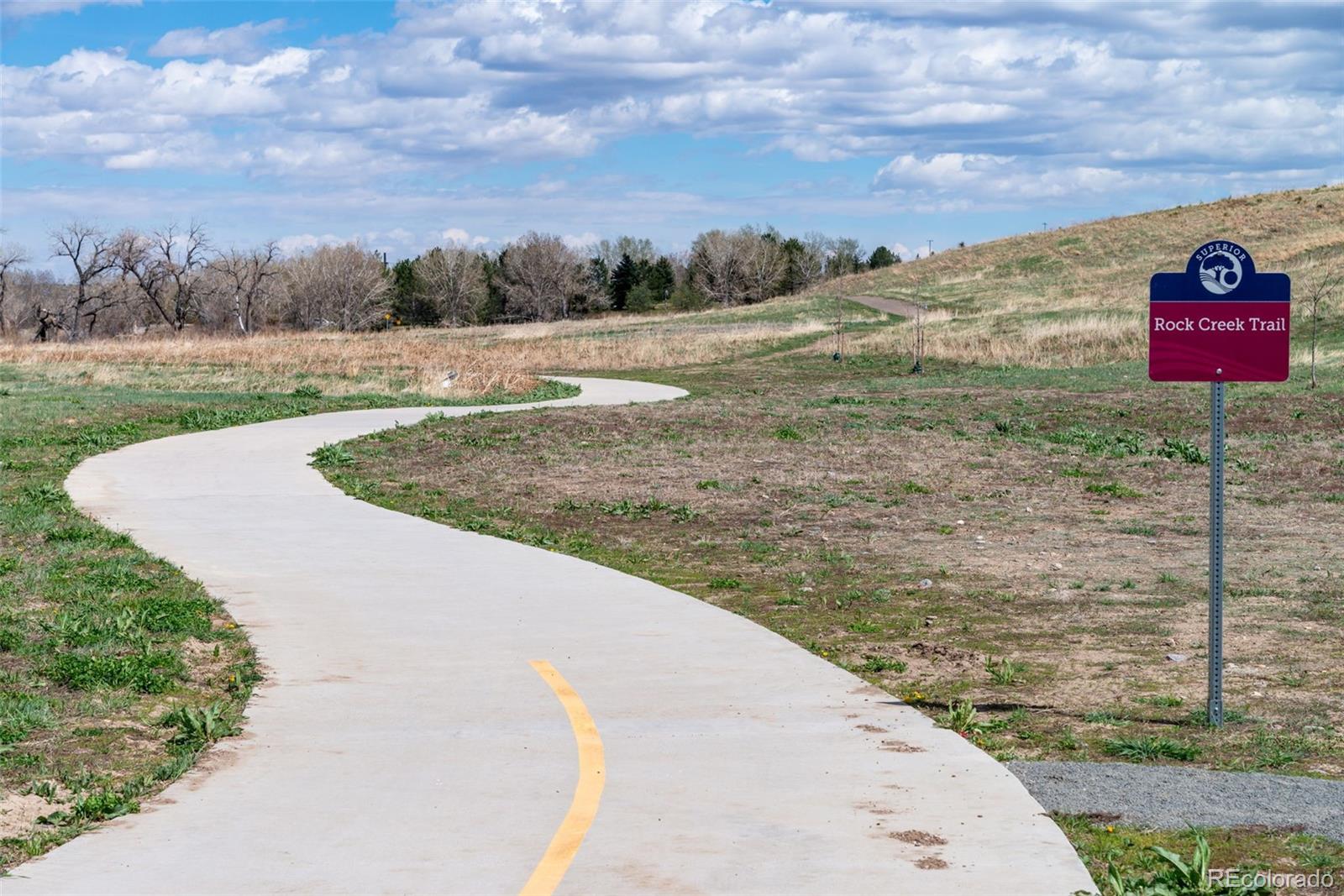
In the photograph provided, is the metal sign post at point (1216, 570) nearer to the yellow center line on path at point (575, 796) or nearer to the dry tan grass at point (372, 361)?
the yellow center line on path at point (575, 796)

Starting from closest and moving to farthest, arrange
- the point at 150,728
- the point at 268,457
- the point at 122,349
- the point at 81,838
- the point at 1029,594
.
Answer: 1. the point at 81,838
2. the point at 150,728
3. the point at 1029,594
4. the point at 268,457
5. the point at 122,349

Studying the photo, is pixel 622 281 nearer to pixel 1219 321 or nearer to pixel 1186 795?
pixel 1219 321

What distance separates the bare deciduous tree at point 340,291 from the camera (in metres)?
109

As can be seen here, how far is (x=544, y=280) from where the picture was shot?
117 metres

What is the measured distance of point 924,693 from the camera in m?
7.73

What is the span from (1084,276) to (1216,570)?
7726 cm

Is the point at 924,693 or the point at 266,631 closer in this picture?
the point at 924,693

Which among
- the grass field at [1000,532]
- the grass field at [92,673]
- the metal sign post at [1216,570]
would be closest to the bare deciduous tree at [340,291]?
the grass field at [1000,532]

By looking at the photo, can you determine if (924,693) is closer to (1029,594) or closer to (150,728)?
(1029,594)

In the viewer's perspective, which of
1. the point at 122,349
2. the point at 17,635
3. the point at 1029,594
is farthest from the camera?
the point at 122,349

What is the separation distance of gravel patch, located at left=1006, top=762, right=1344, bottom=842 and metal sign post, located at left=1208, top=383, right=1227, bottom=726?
3.01 ft

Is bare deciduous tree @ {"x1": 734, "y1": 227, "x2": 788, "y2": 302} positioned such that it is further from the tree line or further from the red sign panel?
the red sign panel

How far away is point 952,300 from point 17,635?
2844 inches

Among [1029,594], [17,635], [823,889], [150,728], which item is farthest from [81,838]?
[1029,594]
